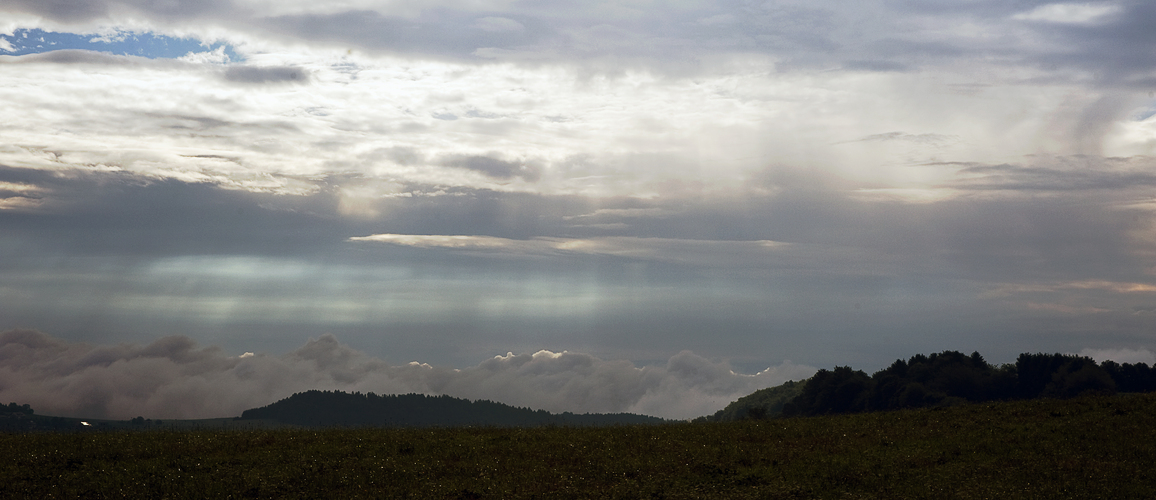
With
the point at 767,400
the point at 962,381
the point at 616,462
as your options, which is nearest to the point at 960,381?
the point at 962,381

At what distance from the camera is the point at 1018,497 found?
70.3 ft

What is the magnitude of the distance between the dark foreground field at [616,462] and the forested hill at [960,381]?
2401 inches

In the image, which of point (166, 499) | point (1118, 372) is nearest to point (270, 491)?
point (166, 499)

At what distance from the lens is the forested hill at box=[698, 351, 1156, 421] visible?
288 feet

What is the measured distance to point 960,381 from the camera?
306 ft

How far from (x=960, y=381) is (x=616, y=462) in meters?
82.8

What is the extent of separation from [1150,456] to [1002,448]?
4.40 meters

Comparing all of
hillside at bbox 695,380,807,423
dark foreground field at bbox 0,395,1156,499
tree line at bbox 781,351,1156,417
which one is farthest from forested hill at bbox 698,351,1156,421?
dark foreground field at bbox 0,395,1156,499

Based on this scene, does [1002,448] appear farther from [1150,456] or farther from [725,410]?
[725,410]

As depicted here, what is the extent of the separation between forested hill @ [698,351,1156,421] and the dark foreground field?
6098 cm

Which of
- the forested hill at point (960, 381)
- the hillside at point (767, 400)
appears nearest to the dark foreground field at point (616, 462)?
the forested hill at point (960, 381)

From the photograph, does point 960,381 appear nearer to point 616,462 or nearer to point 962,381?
point 962,381

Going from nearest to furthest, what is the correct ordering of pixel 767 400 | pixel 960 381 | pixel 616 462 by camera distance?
pixel 616 462, pixel 960 381, pixel 767 400

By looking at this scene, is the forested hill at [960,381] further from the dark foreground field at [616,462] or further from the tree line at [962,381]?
the dark foreground field at [616,462]
